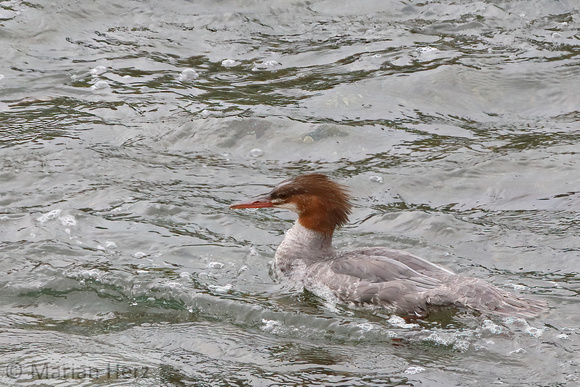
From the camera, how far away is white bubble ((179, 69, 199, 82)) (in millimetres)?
10656

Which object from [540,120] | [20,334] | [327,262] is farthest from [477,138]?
[20,334]

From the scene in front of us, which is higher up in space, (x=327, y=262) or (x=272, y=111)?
(x=272, y=111)

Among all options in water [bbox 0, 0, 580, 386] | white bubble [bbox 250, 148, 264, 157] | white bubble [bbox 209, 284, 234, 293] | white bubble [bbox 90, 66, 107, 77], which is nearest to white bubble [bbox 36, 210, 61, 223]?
water [bbox 0, 0, 580, 386]

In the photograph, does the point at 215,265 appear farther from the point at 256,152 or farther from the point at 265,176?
the point at 256,152

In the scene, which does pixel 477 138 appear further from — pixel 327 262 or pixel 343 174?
pixel 327 262

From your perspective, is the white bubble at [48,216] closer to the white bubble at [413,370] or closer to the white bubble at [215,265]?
the white bubble at [215,265]

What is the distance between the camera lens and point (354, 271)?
271 inches

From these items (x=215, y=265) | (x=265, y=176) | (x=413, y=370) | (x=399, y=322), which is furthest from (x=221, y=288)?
(x=265, y=176)

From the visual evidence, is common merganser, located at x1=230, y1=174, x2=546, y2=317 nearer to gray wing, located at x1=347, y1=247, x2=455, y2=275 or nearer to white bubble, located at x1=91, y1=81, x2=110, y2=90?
gray wing, located at x1=347, y1=247, x2=455, y2=275

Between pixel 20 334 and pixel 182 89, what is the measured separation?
5.03 metres

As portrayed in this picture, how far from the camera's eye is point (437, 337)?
20.1 ft

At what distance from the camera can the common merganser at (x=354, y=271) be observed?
6.42 metres

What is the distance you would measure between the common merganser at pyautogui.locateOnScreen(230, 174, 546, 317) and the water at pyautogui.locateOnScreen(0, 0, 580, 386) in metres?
0.15

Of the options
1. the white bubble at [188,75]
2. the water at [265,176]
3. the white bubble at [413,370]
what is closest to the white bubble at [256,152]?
the water at [265,176]
